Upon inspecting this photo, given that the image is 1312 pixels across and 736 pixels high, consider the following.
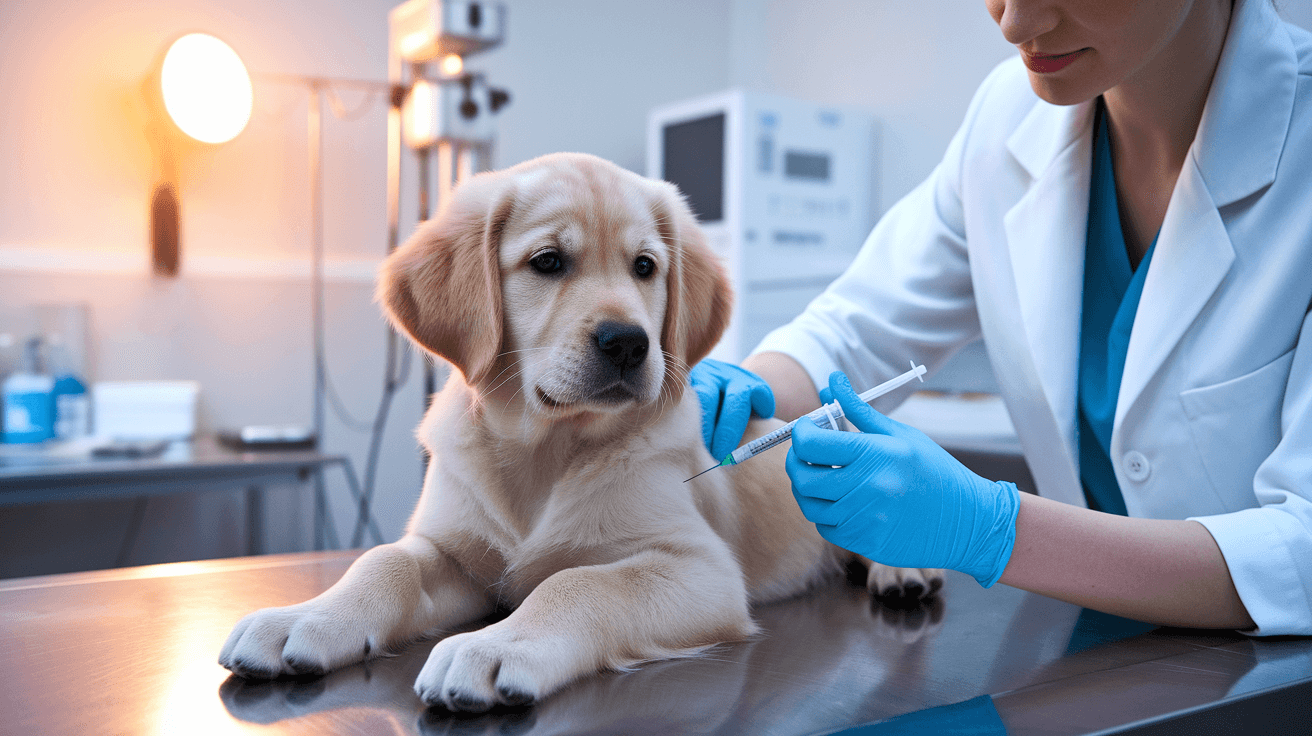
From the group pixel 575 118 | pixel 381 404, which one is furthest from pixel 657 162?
pixel 381 404

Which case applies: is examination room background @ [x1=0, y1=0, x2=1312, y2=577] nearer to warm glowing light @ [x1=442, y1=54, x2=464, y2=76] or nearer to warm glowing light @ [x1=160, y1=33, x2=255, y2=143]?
warm glowing light @ [x1=160, y1=33, x2=255, y2=143]

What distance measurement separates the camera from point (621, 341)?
81cm

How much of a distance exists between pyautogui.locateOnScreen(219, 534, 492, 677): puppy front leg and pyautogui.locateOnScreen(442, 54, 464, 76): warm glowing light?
1.92 m

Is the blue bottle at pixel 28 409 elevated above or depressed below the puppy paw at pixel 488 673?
below

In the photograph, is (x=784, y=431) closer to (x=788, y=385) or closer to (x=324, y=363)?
(x=788, y=385)

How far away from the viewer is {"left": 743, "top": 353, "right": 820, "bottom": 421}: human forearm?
1178 millimetres

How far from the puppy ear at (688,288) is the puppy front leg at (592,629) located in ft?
0.76

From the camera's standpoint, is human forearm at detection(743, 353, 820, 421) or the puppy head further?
human forearm at detection(743, 353, 820, 421)

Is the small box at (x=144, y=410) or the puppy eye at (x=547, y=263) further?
the small box at (x=144, y=410)

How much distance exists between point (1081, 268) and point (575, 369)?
26.9 inches

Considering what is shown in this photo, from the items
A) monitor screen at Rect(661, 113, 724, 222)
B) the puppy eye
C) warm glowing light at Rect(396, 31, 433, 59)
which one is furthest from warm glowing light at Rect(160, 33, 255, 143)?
the puppy eye

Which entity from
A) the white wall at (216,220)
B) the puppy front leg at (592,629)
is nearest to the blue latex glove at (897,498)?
the puppy front leg at (592,629)

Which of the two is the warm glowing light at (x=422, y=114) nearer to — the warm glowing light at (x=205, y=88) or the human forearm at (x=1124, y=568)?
the warm glowing light at (x=205, y=88)

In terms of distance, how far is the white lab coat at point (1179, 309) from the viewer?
87 cm
